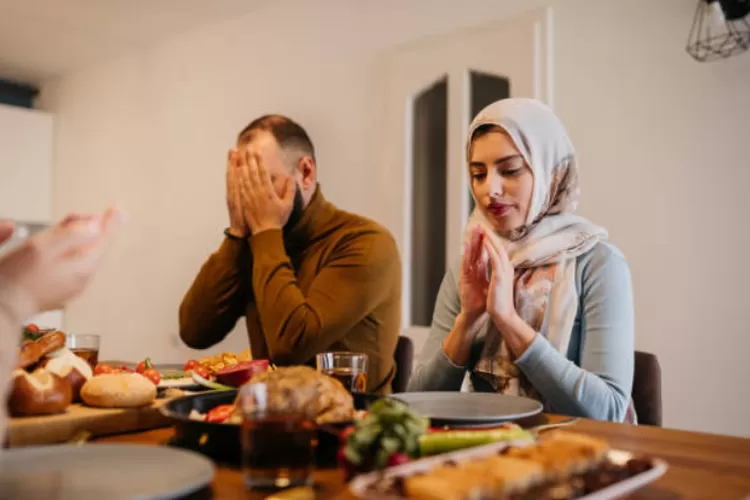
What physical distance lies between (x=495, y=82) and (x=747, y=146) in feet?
3.26

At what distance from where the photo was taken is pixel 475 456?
2.05 ft

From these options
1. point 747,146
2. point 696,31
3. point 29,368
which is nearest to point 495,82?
point 696,31

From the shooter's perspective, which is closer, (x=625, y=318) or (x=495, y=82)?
(x=625, y=318)

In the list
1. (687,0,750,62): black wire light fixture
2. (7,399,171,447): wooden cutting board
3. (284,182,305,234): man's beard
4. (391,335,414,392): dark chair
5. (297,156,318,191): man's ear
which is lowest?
(391,335,414,392): dark chair

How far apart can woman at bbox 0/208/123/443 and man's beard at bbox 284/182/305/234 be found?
4.31 feet

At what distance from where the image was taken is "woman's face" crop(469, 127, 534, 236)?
145 centimetres

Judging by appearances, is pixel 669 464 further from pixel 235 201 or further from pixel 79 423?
pixel 235 201

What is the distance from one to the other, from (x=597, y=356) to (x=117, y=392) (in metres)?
0.82

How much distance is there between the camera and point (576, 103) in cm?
257

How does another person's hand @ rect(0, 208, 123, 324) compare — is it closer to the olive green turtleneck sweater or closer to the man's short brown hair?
the olive green turtleneck sweater

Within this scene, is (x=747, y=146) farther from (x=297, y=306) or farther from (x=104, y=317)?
(x=104, y=317)

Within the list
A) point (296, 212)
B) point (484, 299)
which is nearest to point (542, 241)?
point (484, 299)

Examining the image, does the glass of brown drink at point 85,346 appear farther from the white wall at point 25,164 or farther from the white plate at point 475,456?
the white wall at point 25,164

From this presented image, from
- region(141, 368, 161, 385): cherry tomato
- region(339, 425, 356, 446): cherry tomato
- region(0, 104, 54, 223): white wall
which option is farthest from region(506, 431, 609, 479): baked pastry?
region(0, 104, 54, 223): white wall
